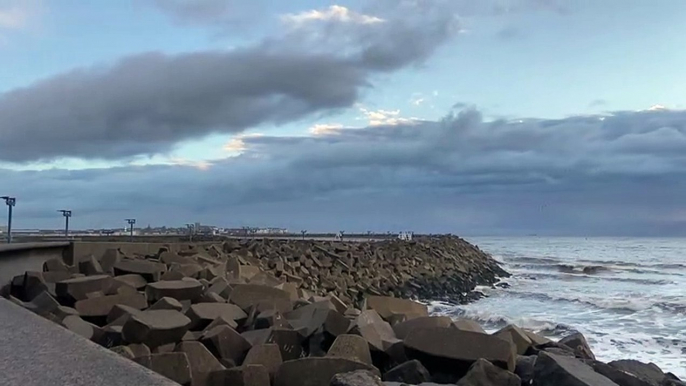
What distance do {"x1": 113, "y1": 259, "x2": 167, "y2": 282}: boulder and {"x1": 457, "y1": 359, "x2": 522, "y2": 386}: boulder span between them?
4.33m

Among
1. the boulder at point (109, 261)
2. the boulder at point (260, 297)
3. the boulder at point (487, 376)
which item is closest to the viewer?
the boulder at point (487, 376)

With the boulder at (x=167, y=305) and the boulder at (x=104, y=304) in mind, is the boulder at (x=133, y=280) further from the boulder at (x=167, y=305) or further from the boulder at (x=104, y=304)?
the boulder at (x=167, y=305)

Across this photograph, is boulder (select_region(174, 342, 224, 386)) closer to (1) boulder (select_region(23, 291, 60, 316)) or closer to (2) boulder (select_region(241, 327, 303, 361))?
(2) boulder (select_region(241, 327, 303, 361))

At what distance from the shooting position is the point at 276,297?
263 inches

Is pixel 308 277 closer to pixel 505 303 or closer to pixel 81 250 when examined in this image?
pixel 81 250

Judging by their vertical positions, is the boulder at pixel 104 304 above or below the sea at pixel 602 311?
above

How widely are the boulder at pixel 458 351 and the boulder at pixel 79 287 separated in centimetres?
350

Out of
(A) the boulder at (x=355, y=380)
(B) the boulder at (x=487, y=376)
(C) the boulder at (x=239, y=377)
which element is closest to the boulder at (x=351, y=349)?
(C) the boulder at (x=239, y=377)

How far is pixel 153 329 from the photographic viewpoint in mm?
4887

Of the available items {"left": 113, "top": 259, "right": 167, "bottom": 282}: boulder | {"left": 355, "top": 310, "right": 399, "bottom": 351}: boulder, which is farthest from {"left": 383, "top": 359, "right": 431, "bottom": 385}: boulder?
{"left": 113, "top": 259, "right": 167, "bottom": 282}: boulder

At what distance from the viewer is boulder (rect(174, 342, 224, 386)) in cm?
412

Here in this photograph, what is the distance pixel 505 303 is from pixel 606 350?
291 inches

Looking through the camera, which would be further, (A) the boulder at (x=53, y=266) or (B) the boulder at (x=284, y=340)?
(A) the boulder at (x=53, y=266)

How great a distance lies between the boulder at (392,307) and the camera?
647 centimetres
